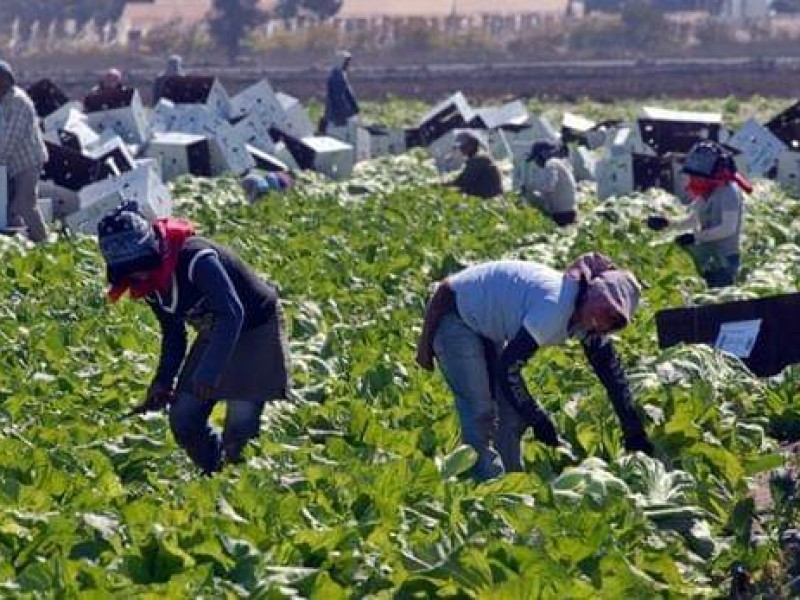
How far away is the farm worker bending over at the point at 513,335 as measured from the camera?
28.0 ft

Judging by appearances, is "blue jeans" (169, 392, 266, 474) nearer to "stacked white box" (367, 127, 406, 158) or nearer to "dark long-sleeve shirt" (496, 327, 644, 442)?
"dark long-sleeve shirt" (496, 327, 644, 442)

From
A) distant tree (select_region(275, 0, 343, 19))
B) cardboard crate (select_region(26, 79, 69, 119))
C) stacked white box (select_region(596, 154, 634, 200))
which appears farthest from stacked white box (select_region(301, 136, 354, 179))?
distant tree (select_region(275, 0, 343, 19))

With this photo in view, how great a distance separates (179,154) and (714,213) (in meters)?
11.8

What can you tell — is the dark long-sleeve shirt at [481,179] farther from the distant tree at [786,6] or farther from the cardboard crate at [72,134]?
the distant tree at [786,6]

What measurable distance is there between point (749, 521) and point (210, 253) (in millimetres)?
2346

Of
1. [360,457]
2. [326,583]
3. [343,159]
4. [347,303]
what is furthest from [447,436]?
[343,159]

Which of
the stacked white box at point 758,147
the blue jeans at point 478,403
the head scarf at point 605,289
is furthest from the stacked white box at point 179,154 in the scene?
the head scarf at point 605,289

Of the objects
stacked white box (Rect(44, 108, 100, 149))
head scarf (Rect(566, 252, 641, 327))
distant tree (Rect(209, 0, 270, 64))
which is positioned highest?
head scarf (Rect(566, 252, 641, 327))

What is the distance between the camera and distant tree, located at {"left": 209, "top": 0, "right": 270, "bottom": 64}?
79.2 metres

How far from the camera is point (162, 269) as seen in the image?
8.70 m

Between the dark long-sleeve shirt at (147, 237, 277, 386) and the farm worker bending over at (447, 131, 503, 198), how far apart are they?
529 inches

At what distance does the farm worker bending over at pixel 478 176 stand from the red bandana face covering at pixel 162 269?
45.6 feet

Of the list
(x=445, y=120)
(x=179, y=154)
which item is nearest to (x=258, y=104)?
(x=179, y=154)

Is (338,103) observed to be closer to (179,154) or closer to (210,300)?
(179,154)
